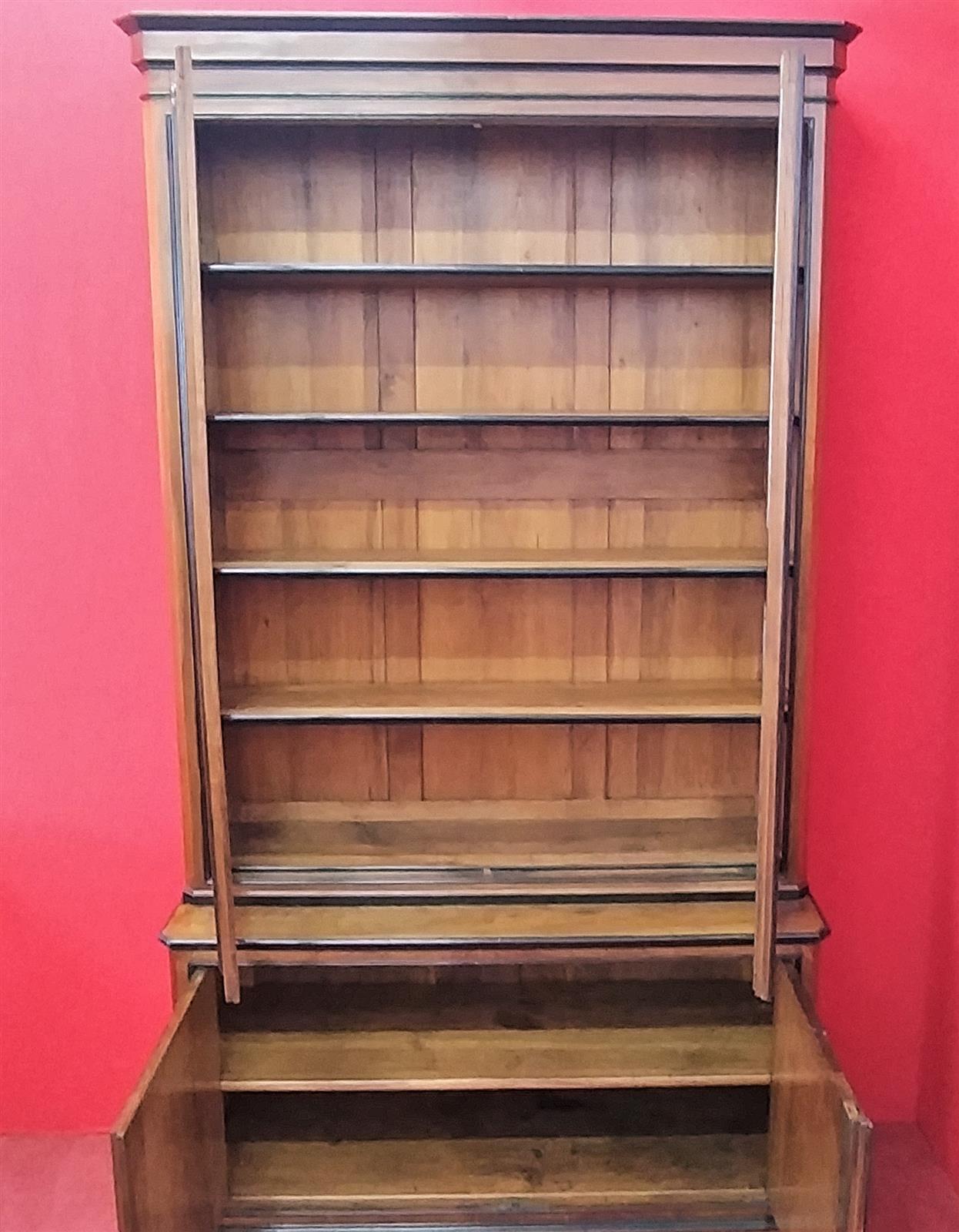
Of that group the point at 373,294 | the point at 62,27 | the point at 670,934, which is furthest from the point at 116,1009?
the point at 62,27

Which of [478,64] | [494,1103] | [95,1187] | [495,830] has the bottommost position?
[95,1187]

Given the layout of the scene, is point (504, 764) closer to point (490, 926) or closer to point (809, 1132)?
point (490, 926)

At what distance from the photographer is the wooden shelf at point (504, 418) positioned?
5.94 ft

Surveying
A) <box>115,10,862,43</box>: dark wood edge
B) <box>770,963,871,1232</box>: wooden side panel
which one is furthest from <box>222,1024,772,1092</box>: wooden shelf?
<box>115,10,862,43</box>: dark wood edge

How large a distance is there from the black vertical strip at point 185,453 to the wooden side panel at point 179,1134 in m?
0.31

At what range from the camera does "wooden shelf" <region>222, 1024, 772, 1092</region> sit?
1.93 m

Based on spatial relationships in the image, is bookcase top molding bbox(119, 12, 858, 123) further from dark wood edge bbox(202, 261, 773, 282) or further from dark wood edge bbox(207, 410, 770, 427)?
dark wood edge bbox(207, 410, 770, 427)

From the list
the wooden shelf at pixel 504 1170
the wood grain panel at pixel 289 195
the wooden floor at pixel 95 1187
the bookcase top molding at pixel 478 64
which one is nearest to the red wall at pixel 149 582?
the wooden floor at pixel 95 1187

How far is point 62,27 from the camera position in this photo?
6.30 ft

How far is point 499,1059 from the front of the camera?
6.55 feet

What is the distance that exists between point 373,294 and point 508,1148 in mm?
1560

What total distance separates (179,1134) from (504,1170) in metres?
0.65

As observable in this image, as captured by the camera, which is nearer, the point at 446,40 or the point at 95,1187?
the point at 446,40

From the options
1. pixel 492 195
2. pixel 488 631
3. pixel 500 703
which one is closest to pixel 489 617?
pixel 488 631
